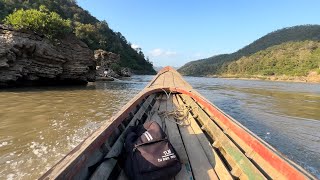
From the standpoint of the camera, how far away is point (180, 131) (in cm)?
422

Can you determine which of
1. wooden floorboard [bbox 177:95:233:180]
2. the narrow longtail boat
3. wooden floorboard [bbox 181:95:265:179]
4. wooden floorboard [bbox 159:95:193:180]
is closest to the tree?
wooden floorboard [bbox 159:95:193:180]

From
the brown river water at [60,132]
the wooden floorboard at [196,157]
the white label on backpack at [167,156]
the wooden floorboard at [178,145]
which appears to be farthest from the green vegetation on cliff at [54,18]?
the white label on backpack at [167,156]

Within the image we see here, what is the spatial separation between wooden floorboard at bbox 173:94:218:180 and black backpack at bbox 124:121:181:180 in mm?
316

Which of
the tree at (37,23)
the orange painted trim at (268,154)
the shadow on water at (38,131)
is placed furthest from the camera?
the tree at (37,23)

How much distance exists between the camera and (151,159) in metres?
2.39

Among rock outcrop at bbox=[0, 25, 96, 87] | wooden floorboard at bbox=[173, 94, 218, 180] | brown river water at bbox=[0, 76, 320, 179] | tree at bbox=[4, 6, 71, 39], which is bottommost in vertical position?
brown river water at bbox=[0, 76, 320, 179]

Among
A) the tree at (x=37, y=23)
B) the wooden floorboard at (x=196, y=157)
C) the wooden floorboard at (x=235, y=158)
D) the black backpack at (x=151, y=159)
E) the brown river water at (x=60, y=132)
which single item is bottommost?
the brown river water at (x=60, y=132)

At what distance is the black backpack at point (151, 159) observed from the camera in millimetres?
2325

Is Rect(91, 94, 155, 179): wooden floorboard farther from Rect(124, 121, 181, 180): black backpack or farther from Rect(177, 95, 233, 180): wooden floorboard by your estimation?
Rect(177, 95, 233, 180): wooden floorboard

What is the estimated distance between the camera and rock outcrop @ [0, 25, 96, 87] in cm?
1339

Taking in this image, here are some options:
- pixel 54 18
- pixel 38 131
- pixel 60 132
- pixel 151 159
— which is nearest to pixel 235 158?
pixel 151 159

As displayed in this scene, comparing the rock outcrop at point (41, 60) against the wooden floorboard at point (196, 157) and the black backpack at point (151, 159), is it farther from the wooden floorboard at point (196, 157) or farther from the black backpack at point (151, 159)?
the black backpack at point (151, 159)

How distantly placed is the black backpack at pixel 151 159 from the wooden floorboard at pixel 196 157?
1.04ft

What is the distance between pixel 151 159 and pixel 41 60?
49.5 ft
